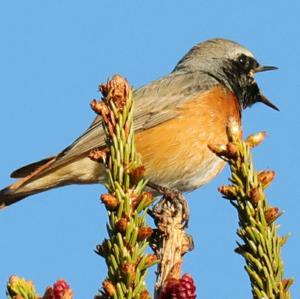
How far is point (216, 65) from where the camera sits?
8320 mm

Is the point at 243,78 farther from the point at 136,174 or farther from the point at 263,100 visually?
the point at 136,174

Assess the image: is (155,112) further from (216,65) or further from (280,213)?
(280,213)

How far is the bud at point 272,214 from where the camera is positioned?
2580mm

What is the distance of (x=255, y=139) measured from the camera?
2861mm

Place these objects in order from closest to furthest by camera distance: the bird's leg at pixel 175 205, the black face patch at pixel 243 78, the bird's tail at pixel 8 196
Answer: the bird's leg at pixel 175 205
the bird's tail at pixel 8 196
the black face patch at pixel 243 78

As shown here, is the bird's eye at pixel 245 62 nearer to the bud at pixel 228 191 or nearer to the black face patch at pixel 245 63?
the black face patch at pixel 245 63

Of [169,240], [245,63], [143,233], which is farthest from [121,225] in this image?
[245,63]

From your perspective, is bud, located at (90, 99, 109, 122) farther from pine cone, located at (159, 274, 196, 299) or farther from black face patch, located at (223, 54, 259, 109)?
black face patch, located at (223, 54, 259, 109)

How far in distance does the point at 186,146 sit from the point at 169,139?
0.22 meters

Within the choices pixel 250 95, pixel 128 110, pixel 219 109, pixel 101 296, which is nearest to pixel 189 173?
pixel 219 109

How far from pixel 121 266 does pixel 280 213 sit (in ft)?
2.05

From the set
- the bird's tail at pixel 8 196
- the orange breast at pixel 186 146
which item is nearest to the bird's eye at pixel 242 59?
the orange breast at pixel 186 146

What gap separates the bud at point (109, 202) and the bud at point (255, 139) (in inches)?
24.0

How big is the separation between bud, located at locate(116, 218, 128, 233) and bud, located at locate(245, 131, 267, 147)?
636mm
